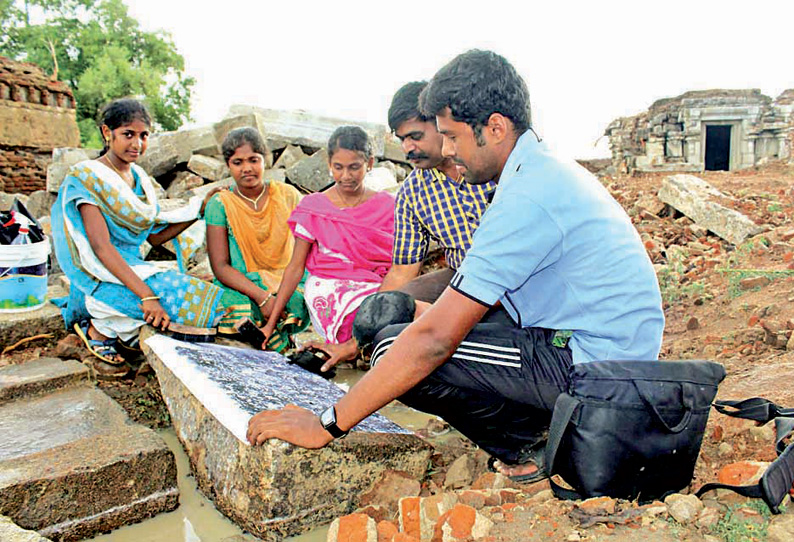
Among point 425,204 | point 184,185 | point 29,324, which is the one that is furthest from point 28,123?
point 425,204

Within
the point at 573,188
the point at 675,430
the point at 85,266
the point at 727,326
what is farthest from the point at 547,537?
the point at 85,266

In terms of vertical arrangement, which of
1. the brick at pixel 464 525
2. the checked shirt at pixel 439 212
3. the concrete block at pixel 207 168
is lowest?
the brick at pixel 464 525

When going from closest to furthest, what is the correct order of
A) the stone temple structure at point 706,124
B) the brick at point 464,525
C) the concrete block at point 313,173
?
the brick at point 464,525
the concrete block at point 313,173
the stone temple structure at point 706,124

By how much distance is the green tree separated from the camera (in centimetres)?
2102


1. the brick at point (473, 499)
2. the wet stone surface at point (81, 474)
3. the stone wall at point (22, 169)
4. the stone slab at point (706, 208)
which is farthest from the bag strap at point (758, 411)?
the stone wall at point (22, 169)

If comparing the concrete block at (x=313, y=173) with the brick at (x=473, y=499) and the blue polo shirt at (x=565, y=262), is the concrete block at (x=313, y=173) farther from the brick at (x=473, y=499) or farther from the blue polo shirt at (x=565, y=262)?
the brick at (x=473, y=499)

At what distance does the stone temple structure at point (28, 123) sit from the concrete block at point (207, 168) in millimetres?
6784

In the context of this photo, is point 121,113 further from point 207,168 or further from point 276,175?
point 207,168

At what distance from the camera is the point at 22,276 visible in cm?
371

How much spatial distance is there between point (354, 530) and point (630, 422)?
81cm

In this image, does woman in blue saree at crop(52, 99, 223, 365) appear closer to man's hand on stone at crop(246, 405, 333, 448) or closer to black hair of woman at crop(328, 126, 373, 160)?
black hair of woman at crop(328, 126, 373, 160)

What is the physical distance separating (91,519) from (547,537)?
58.9 inches

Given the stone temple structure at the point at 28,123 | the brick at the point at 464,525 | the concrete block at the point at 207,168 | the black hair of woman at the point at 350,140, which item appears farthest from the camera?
the stone temple structure at the point at 28,123

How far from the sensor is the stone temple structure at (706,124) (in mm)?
15641
